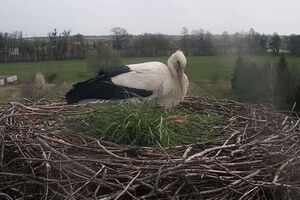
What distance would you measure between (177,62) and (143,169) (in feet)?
6.34

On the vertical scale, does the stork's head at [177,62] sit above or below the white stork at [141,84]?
above

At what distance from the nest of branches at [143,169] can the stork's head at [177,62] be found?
127 centimetres

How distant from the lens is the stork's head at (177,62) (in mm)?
3760

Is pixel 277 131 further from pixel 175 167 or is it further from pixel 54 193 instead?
pixel 54 193

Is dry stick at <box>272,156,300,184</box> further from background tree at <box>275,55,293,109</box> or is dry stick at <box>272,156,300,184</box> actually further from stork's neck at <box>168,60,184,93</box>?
stork's neck at <box>168,60,184,93</box>

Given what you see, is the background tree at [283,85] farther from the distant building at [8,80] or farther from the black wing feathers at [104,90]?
the distant building at [8,80]

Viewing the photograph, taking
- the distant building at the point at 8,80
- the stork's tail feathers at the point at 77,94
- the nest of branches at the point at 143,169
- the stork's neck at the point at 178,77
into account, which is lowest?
the distant building at the point at 8,80

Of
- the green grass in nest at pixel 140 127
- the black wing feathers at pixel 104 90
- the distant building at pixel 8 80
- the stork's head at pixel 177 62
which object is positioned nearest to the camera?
the green grass in nest at pixel 140 127

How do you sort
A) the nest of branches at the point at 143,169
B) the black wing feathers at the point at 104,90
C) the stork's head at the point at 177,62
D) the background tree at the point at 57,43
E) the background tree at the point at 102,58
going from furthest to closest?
1. the background tree at the point at 57,43
2. the background tree at the point at 102,58
3. the stork's head at the point at 177,62
4. the black wing feathers at the point at 104,90
5. the nest of branches at the point at 143,169

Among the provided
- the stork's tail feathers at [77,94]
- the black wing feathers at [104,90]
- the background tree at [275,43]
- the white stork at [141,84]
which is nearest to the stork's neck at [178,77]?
the white stork at [141,84]

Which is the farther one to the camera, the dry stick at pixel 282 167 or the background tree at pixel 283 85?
the background tree at pixel 283 85

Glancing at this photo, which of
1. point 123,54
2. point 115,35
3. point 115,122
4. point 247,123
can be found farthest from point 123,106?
point 115,35

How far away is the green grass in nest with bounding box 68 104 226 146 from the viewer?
8.45ft

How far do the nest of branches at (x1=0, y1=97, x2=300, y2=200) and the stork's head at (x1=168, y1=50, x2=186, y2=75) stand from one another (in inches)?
49.9
